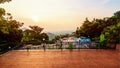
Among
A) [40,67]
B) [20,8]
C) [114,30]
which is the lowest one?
[40,67]

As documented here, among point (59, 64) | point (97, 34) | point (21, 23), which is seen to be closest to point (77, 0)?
point (97, 34)

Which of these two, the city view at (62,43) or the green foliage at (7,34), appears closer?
the city view at (62,43)

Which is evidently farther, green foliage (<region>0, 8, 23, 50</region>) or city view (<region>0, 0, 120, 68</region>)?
green foliage (<region>0, 8, 23, 50</region>)

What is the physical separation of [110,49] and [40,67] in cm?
770

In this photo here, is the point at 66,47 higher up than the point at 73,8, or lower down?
lower down

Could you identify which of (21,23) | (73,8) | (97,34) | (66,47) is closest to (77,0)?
(73,8)

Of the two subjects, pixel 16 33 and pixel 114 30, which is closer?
pixel 114 30

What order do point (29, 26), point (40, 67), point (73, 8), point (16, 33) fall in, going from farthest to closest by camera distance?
point (29, 26) < point (73, 8) < point (16, 33) < point (40, 67)

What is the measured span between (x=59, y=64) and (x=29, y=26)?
31949 mm

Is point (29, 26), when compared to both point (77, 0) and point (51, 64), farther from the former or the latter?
point (51, 64)

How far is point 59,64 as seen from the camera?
1051 centimetres

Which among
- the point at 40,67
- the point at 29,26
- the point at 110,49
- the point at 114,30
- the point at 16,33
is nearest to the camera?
the point at 40,67

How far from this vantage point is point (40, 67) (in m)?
9.89

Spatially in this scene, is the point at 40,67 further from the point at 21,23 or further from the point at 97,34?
the point at 21,23
